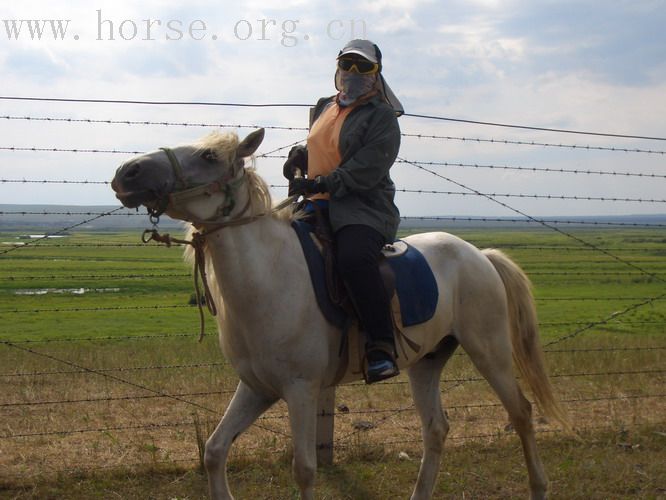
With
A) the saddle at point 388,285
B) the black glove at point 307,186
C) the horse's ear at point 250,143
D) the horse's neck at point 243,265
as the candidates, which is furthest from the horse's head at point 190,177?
the saddle at point 388,285

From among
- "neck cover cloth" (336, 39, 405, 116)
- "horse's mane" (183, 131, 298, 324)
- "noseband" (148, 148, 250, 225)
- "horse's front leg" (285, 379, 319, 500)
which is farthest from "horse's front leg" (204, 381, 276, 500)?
"neck cover cloth" (336, 39, 405, 116)

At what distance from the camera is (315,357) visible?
4.29 m

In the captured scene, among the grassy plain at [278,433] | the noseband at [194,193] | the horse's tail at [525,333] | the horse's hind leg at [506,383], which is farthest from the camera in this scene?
the grassy plain at [278,433]

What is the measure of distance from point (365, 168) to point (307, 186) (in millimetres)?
346

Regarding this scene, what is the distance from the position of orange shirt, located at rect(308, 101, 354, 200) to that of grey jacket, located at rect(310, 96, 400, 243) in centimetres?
5

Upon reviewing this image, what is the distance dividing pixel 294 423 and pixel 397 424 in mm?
3254

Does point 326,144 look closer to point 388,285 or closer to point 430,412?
point 388,285

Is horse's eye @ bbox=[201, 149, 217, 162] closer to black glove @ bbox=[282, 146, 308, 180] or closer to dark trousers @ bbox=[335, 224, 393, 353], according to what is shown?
dark trousers @ bbox=[335, 224, 393, 353]

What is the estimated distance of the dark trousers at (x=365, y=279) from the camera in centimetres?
438

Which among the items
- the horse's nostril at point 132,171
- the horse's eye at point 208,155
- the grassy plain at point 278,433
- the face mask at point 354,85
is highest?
the face mask at point 354,85

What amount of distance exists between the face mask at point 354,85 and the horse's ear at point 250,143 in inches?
34.9

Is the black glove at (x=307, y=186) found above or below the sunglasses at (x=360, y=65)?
below

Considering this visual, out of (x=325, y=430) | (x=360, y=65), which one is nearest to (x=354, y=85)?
(x=360, y=65)

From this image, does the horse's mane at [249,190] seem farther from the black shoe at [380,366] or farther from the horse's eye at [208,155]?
the black shoe at [380,366]
